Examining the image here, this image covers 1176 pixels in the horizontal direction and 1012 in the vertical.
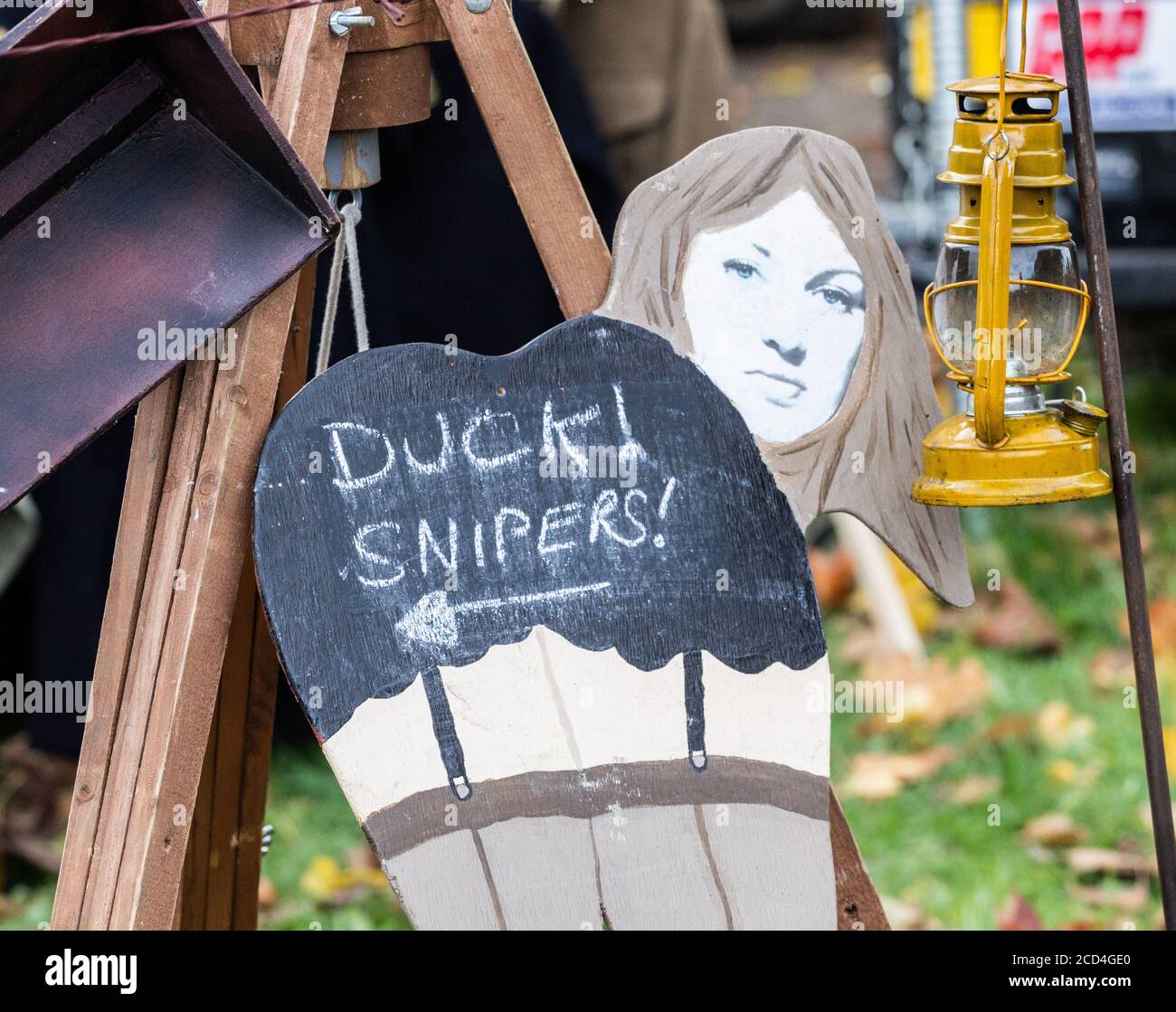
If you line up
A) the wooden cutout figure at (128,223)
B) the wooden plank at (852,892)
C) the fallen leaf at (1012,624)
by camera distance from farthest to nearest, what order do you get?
the fallen leaf at (1012,624), the wooden plank at (852,892), the wooden cutout figure at (128,223)

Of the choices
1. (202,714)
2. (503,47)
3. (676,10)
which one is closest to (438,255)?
(676,10)

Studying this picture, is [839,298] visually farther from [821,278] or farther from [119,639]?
[119,639]

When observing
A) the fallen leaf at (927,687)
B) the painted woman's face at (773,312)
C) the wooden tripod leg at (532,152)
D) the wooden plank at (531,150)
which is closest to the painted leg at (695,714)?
the wooden tripod leg at (532,152)

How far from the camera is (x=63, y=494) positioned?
2.85m

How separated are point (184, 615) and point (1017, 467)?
87cm

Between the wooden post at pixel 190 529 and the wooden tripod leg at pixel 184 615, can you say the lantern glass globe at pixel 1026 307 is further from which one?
the wooden tripod leg at pixel 184 615

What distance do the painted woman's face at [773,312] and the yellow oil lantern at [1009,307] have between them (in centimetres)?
14

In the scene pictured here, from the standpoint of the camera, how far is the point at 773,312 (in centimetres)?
→ 159

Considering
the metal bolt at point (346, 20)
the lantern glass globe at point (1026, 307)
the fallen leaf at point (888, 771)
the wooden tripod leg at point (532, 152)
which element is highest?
the metal bolt at point (346, 20)

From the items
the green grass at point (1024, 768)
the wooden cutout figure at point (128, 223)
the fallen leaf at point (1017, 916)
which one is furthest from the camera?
the green grass at point (1024, 768)

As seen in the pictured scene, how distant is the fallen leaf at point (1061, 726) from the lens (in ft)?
9.94

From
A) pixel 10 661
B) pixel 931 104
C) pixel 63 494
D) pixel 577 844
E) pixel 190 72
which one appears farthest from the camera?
pixel 931 104
